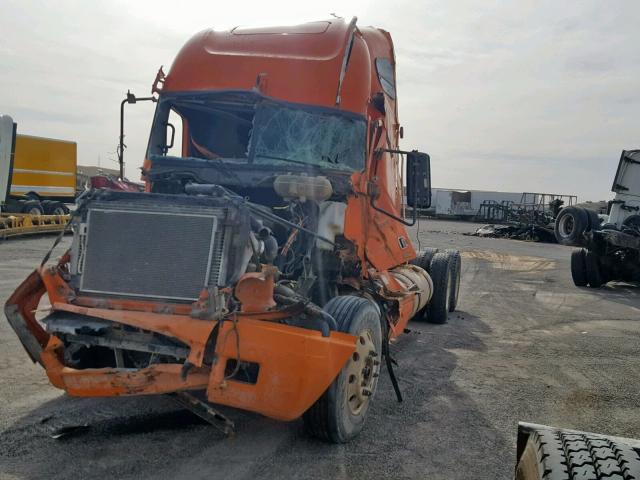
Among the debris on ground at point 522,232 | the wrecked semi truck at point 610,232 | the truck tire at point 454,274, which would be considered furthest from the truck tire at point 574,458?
the debris on ground at point 522,232

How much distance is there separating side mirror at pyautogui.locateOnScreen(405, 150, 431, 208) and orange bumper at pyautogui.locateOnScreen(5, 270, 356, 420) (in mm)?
2861

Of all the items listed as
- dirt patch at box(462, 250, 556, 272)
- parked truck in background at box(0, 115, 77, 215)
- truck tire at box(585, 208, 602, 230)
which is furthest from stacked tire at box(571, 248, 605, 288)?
parked truck in background at box(0, 115, 77, 215)

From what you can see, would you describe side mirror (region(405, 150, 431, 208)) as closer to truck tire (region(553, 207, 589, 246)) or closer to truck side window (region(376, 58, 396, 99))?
truck side window (region(376, 58, 396, 99))

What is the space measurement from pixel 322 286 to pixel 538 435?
2883mm

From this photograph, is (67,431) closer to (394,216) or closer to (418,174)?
(394,216)

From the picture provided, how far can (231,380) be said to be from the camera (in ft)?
13.4

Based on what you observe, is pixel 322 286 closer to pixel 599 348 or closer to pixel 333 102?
pixel 333 102

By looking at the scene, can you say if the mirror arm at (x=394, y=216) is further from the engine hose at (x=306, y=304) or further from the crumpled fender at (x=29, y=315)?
the crumpled fender at (x=29, y=315)

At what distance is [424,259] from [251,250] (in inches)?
229

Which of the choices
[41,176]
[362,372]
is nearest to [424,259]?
[362,372]

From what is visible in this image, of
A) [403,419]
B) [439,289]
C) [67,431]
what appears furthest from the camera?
[439,289]

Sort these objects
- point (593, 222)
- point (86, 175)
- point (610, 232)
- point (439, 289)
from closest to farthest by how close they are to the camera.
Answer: point (439, 289)
point (610, 232)
point (593, 222)
point (86, 175)

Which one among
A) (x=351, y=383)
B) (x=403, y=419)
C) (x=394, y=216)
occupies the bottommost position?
(x=403, y=419)

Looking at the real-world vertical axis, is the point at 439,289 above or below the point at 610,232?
below
